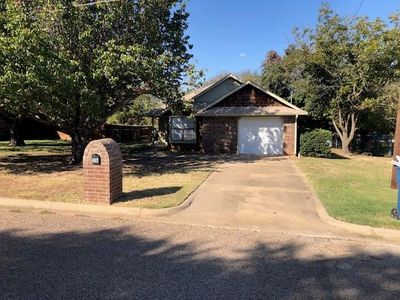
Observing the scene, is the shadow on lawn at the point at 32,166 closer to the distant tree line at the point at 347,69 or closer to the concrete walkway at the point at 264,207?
the concrete walkway at the point at 264,207

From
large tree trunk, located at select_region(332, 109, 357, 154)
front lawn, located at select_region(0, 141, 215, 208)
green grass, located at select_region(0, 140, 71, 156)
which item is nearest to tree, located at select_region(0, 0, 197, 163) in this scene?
front lawn, located at select_region(0, 141, 215, 208)

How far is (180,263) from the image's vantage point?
17.2 ft

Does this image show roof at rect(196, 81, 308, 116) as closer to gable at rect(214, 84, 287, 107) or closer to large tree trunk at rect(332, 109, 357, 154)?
gable at rect(214, 84, 287, 107)

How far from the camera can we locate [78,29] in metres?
13.3

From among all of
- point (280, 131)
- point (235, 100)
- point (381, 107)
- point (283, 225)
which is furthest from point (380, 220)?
point (381, 107)

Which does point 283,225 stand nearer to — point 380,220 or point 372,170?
point 380,220

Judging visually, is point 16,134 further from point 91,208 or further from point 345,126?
point 345,126

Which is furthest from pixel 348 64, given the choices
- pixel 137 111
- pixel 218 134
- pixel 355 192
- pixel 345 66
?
pixel 137 111

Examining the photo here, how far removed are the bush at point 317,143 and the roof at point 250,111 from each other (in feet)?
4.39

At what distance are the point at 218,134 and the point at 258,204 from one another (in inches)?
553

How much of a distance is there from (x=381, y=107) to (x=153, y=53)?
16200mm

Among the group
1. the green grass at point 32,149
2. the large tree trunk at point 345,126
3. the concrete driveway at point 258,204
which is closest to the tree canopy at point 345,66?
the large tree trunk at point 345,126

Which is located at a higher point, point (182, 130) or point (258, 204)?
point (182, 130)

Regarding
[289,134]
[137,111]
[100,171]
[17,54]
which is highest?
[17,54]
